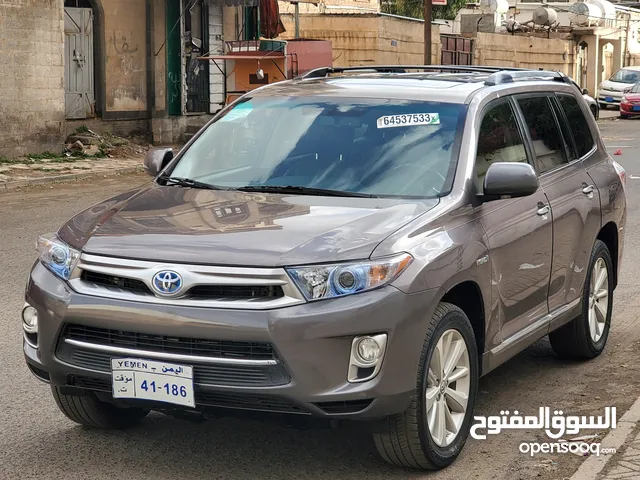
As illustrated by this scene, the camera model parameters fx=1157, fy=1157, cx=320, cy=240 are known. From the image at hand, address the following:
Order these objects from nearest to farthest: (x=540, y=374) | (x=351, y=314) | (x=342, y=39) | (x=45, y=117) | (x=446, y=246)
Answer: (x=351, y=314)
(x=446, y=246)
(x=540, y=374)
(x=45, y=117)
(x=342, y=39)

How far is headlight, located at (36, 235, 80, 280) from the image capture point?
4.79 m

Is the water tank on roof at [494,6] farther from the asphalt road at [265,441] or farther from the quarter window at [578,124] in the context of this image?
the asphalt road at [265,441]

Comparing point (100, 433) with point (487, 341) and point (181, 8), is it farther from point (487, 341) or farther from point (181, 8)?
point (181, 8)

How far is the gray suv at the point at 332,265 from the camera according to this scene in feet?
14.6

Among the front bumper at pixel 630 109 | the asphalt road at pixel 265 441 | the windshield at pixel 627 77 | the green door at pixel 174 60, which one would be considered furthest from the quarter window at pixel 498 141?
the windshield at pixel 627 77

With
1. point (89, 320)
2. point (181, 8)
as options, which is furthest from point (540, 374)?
point (181, 8)

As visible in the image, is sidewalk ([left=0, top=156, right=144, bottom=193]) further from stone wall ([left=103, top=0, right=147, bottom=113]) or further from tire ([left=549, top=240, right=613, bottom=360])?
tire ([left=549, top=240, right=613, bottom=360])

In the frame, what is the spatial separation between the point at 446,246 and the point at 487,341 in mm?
674

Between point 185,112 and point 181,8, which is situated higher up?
point 181,8

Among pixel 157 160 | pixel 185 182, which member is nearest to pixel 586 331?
pixel 185 182

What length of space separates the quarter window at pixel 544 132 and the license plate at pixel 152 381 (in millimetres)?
2620

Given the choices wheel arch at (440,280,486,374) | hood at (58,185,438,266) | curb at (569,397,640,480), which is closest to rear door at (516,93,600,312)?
curb at (569,397,640,480)

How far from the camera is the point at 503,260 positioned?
5.45 meters

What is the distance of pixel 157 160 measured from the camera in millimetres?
6164
